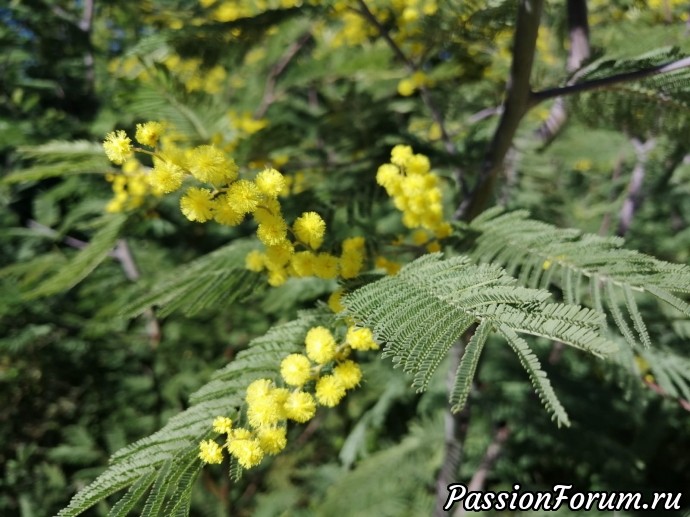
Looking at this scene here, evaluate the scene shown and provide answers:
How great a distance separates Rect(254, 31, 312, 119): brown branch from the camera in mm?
2131

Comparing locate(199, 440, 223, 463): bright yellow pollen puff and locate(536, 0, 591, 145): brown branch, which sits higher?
locate(536, 0, 591, 145): brown branch

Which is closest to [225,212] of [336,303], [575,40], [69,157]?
[336,303]

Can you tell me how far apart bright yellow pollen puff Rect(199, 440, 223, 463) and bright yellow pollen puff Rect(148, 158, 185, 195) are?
14.2 inches

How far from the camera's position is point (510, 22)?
1.10 m

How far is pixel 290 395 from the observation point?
0.74m

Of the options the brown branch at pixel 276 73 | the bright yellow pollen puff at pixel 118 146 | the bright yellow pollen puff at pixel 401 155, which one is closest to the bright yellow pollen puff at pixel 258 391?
the bright yellow pollen puff at pixel 118 146

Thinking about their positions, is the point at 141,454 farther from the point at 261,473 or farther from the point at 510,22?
Result: the point at 261,473

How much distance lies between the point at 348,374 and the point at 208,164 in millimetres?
384

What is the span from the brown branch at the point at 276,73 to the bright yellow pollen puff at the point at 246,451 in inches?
70.6

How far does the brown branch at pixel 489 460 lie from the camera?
1960 millimetres

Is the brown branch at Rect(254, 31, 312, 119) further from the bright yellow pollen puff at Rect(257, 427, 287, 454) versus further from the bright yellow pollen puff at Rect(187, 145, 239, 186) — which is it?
the bright yellow pollen puff at Rect(257, 427, 287, 454)

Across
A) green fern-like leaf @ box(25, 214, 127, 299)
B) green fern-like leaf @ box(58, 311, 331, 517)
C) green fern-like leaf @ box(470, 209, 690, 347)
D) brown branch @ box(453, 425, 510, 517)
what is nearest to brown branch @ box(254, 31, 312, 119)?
green fern-like leaf @ box(25, 214, 127, 299)

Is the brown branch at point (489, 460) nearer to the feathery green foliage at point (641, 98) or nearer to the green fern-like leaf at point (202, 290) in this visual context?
the feathery green foliage at point (641, 98)

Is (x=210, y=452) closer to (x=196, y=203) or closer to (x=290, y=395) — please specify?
(x=290, y=395)
